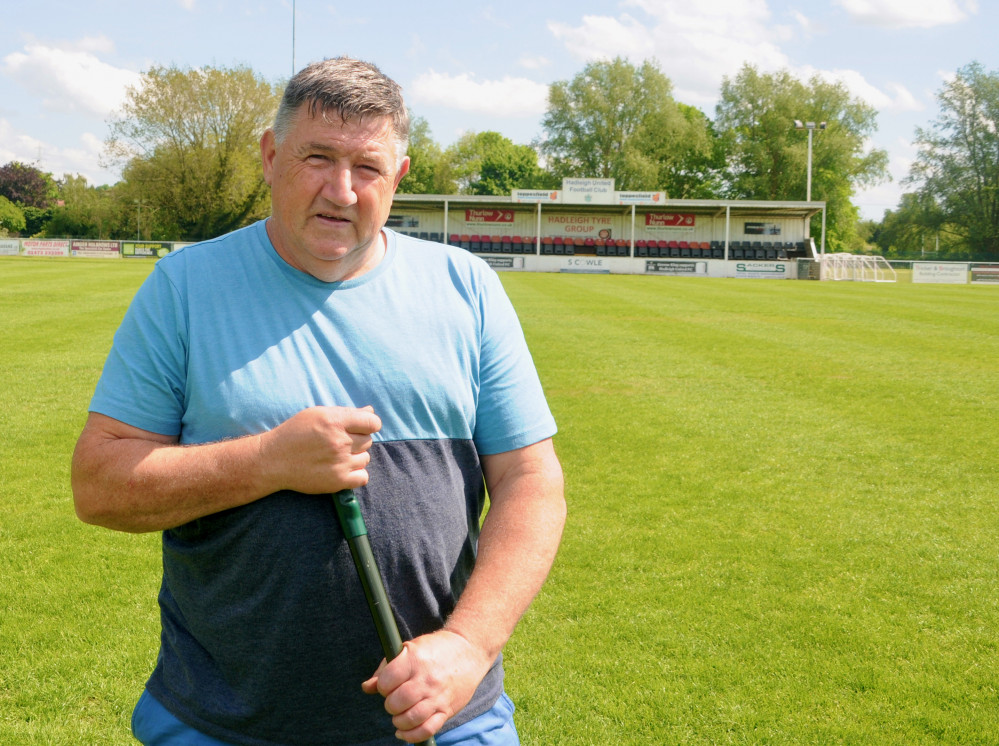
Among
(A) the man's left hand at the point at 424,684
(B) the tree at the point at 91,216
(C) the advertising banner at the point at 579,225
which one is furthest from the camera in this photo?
(B) the tree at the point at 91,216

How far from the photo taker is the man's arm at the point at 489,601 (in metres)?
1.66

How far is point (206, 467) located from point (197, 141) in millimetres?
64956

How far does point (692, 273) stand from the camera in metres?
47.2

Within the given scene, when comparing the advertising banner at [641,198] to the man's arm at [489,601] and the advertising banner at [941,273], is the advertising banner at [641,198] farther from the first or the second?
the man's arm at [489,601]

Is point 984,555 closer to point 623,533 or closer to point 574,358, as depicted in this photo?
point 623,533

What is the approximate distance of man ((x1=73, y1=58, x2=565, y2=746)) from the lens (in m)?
1.73

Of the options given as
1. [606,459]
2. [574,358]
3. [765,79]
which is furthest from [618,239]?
[606,459]

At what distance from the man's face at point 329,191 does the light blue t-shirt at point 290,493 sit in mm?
57

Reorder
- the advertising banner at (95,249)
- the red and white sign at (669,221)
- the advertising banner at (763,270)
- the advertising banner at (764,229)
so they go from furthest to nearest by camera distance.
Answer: the red and white sign at (669,221) < the advertising banner at (764,229) < the advertising banner at (95,249) < the advertising banner at (763,270)

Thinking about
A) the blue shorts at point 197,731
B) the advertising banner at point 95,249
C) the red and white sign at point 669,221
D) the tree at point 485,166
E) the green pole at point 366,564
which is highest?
the tree at point 485,166

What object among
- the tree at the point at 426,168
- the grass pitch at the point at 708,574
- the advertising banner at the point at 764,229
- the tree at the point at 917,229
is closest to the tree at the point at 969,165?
the tree at the point at 917,229

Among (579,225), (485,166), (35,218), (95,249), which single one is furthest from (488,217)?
(35,218)

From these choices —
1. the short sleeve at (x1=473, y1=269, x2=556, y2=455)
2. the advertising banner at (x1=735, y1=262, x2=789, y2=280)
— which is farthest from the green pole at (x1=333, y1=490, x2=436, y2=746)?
the advertising banner at (x1=735, y1=262, x2=789, y2=280)

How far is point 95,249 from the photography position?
52.2 meters
